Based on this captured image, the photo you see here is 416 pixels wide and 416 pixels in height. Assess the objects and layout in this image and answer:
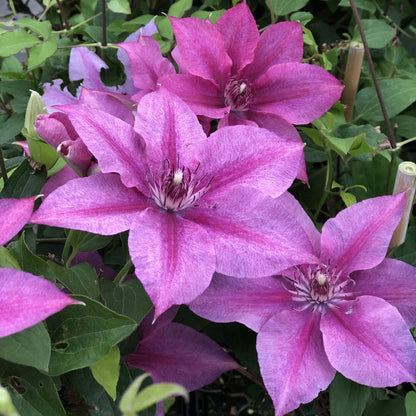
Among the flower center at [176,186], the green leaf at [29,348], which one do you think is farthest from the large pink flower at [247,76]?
the green leaf at [29,348]

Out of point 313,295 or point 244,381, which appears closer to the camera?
point 313,295

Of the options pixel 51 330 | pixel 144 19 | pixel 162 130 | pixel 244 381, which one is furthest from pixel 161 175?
pixel 244 381

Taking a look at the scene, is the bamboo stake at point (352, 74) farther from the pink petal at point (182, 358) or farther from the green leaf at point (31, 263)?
the green leaf at point (31, 263)

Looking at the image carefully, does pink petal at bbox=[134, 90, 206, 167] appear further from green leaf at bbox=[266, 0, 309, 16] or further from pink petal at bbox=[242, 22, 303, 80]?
green leaf at bbox=[266, 0, 309, 16]

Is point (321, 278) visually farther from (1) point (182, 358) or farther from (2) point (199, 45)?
(2) point (199, 45)

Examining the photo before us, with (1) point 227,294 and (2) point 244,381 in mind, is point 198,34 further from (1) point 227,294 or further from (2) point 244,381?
(2) point 244,381

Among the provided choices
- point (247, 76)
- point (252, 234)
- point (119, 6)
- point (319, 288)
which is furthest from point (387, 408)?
point (119, 6)

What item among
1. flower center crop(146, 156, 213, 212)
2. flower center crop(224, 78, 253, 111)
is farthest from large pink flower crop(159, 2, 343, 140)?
flower center crop(146, 156, 213, 212)

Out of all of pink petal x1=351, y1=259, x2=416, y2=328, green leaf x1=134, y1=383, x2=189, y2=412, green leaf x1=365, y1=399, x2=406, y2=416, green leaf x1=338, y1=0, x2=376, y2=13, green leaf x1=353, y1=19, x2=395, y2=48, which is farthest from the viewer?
green leaf x1=338, y1=0, x2=376, y2=13
